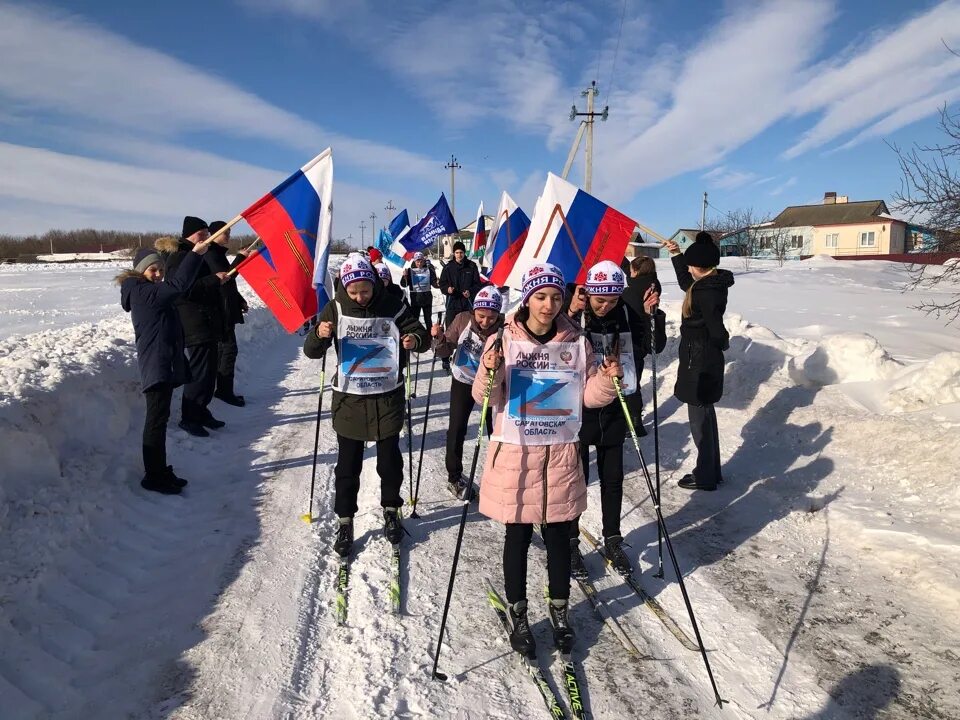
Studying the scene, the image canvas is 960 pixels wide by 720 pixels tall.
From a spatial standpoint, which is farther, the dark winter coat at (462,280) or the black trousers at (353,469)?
the dark winter coat at (462,280)

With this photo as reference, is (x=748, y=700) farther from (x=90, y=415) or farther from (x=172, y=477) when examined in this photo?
(x=90, y=415)

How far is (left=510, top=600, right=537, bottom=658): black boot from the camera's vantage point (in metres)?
3.35

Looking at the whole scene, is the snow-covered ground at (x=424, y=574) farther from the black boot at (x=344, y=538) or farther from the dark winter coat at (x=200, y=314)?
the dark winter coat at (x=200, y=314)

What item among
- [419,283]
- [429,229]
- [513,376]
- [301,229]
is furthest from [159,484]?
[429,229]

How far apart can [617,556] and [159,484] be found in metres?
4.38

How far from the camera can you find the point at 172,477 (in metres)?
5.57

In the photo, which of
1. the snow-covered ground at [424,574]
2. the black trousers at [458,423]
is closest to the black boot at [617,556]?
the snow-covered ground at [424,574]

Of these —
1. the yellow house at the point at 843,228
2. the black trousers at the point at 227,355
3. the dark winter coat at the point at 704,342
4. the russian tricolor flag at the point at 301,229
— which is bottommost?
the black trousers at the point at 227,355

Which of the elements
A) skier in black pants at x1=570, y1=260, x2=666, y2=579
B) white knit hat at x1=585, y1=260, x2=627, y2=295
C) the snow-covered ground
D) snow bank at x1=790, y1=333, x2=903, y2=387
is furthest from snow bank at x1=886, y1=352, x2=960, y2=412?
white knit hat at x1=585, y1=260, x2=627, y2=295

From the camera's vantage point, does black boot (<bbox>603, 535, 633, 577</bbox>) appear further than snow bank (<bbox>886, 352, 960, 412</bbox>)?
No

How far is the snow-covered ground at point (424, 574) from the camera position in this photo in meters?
3.13

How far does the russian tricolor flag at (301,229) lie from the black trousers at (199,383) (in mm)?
2511

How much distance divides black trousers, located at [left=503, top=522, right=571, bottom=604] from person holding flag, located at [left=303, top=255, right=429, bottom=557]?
1.49m

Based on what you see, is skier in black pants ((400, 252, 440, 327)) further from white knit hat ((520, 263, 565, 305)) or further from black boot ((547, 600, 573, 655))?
black boot ((547, 600, 573, 655))
